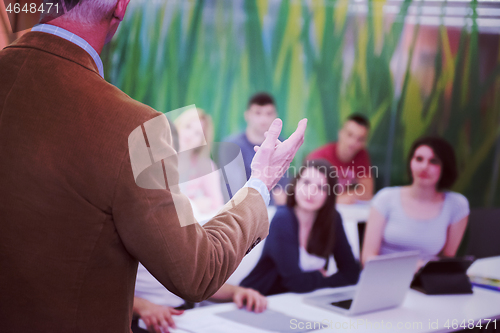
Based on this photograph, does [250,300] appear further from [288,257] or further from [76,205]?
[76,205]

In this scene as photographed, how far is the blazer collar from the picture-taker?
73 centimetres

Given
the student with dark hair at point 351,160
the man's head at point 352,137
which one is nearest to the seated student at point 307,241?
the student with dark hair at point 351,160

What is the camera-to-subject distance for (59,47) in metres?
0.74

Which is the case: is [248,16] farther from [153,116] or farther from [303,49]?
[153,116]

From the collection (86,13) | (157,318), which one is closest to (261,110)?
(157,318)

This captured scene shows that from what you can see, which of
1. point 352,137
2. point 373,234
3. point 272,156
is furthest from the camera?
point 352,137

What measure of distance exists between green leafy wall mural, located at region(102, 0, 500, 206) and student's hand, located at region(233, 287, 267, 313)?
368cm

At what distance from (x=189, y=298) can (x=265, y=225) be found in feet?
0.68

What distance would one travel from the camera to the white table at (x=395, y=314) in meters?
1.53

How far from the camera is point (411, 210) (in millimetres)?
2541

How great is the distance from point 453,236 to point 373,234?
0.51m

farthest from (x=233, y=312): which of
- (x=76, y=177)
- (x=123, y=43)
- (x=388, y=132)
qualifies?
(x=388, y=132)

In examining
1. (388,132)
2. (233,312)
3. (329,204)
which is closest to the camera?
(233,312)

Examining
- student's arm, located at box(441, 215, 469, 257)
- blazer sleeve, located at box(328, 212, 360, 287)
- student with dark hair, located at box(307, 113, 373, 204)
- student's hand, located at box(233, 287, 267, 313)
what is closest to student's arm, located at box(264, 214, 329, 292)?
blazer sleeve, located at box(328, 212, 360, 287)
